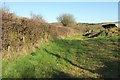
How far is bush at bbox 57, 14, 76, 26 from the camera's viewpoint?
231 ft

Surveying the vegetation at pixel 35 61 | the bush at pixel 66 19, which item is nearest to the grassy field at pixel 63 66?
the vegetation at pixel 35 61

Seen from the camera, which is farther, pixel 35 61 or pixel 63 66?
pixel 63 66

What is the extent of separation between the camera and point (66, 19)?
70.8 metres

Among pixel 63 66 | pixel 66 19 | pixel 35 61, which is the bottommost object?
pixel 63 66

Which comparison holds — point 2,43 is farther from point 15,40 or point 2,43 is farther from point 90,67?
point 90,67

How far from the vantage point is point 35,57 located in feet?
52.7

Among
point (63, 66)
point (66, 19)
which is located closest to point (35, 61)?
point (63, 66)

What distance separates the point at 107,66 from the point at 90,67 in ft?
3.26

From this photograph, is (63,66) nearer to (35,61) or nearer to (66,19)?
(35,61)

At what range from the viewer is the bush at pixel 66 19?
70.4 metres

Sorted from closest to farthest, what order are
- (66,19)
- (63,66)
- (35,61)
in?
1. (35,61)
2. (63,66)
3. (66,19)

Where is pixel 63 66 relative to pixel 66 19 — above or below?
below

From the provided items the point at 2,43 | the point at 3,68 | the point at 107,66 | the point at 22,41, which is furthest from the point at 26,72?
the point at 107,66

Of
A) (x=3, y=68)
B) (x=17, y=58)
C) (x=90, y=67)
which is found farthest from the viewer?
(x=90, y=67)
